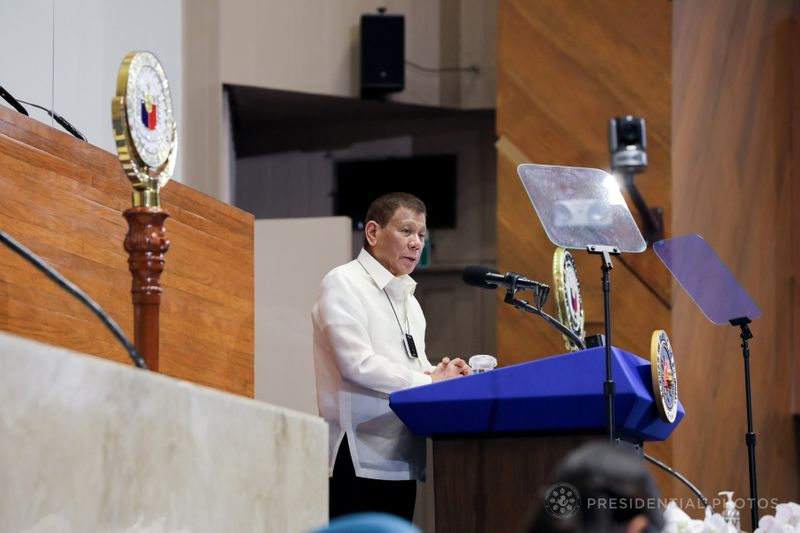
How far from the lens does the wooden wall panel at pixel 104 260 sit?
2.31 meters

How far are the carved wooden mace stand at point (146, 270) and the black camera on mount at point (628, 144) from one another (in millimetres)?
4023

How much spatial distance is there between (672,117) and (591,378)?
367 cm

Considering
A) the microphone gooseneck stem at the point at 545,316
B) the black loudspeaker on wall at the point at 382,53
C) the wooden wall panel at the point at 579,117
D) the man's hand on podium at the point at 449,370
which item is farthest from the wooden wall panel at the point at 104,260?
the black loudspeaker on wall at the point at 382,53

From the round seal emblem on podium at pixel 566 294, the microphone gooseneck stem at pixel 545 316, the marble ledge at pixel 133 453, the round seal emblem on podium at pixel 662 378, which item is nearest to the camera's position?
the marble ledge at pixel 133 453

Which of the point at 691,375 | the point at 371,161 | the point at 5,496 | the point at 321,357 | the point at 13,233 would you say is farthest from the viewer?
the point at 371,161

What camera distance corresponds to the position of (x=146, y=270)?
2.07 m

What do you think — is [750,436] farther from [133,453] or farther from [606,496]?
[606,496]

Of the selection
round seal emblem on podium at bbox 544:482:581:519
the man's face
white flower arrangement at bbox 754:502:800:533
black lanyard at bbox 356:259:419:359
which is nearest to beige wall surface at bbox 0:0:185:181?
the man's face

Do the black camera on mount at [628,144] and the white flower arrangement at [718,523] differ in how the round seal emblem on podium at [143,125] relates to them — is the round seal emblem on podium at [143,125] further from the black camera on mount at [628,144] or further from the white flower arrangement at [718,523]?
the black camera on mount at [628,144]

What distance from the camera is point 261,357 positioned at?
6.07 metres

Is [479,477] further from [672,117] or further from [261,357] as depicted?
[672,117]

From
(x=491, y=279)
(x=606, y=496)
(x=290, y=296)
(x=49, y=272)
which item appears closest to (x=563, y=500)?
(x=606, y=496)

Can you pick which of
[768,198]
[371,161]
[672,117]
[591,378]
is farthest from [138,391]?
[371,161]

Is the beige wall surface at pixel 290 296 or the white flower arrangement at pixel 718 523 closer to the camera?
the white flower arrangement at pixel 718 523
